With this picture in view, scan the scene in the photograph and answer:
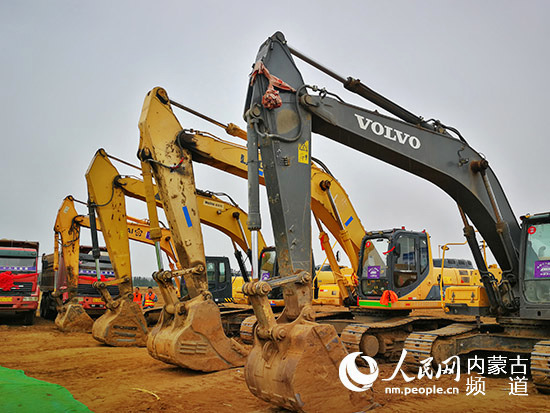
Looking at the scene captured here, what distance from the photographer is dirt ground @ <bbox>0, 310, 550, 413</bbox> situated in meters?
6.00

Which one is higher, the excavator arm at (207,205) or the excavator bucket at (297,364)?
the excavator arm at (207,205)

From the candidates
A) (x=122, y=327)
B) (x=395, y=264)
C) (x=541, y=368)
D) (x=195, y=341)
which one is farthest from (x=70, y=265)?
(x=541, y=368)

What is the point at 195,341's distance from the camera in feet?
25.8

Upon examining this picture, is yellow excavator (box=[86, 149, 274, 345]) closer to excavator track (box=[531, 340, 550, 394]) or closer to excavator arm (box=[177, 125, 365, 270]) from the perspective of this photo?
excavator arm (box=[177, 125, 365, 270])

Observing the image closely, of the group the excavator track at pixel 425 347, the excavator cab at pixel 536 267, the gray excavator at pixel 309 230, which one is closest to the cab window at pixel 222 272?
the gray excavator at pixel 309 230

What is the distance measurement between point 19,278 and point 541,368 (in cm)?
1655

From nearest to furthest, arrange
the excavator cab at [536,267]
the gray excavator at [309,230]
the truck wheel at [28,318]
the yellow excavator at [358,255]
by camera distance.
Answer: the gray excavator at [309,230] → the excavator cab at [536,267] → the yellow excavator at [358,255] → the truck wheel at [28,318]

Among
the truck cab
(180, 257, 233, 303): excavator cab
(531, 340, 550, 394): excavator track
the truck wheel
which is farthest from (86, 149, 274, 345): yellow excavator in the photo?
the truck wheel

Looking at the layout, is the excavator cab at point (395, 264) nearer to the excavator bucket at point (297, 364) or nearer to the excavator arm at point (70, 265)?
the excavator bucket at point (297, 364)

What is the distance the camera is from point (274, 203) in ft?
18.5

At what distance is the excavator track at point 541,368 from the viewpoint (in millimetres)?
6648

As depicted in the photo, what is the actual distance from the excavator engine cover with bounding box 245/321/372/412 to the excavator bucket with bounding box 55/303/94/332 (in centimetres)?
1160

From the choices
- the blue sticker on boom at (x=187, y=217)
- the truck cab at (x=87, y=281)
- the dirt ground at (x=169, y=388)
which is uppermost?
the blue sticker on boom at (x=187, y=217)

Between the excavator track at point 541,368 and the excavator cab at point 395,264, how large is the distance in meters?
3.38
